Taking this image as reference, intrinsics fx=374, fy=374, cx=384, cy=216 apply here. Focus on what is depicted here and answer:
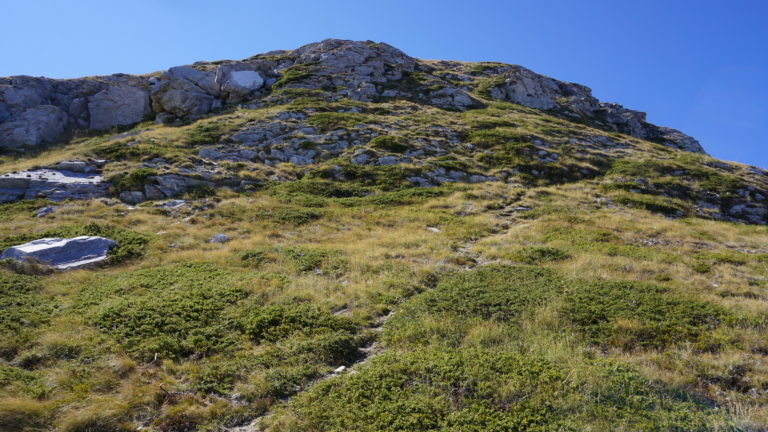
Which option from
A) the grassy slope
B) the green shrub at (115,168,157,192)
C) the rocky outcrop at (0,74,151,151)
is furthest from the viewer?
the rocky outcrop at (0,74,151,151)

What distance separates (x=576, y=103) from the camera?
6384cm

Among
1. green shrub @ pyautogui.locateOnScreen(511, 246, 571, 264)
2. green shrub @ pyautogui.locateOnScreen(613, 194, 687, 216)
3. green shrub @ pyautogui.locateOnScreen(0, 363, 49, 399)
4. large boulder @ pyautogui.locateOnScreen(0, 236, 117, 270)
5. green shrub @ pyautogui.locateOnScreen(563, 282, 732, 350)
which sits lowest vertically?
green shrub @ pyautogui.locateOnScreen(0, 363, 49, 399)

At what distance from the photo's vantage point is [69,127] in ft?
128

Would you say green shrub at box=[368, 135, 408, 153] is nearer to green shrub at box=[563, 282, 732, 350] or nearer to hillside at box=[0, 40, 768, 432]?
hillside at box=[0, 40, 768, 432]

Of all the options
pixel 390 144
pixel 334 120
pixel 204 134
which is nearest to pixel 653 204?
pixel 390 144

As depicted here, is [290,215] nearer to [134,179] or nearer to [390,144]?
[134,179]

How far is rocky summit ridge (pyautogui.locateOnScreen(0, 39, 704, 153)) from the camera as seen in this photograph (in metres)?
38.7

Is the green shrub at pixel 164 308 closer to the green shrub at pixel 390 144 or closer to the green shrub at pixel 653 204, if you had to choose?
the green shrub at pixel 390 144

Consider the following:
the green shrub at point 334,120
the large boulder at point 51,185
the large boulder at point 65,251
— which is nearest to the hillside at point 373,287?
the large boulder at point 51,185

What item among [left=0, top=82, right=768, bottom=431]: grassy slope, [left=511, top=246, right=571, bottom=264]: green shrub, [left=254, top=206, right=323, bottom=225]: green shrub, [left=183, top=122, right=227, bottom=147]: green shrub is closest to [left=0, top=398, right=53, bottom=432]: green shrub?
[left=0, top=82, right=768, bottom=431]: grassy slope

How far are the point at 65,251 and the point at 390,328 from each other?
12293mm

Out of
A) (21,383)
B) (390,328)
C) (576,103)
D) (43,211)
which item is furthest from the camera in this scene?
(576,103)

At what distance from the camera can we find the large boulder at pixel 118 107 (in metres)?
41.1

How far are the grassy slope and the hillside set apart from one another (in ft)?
0.18
